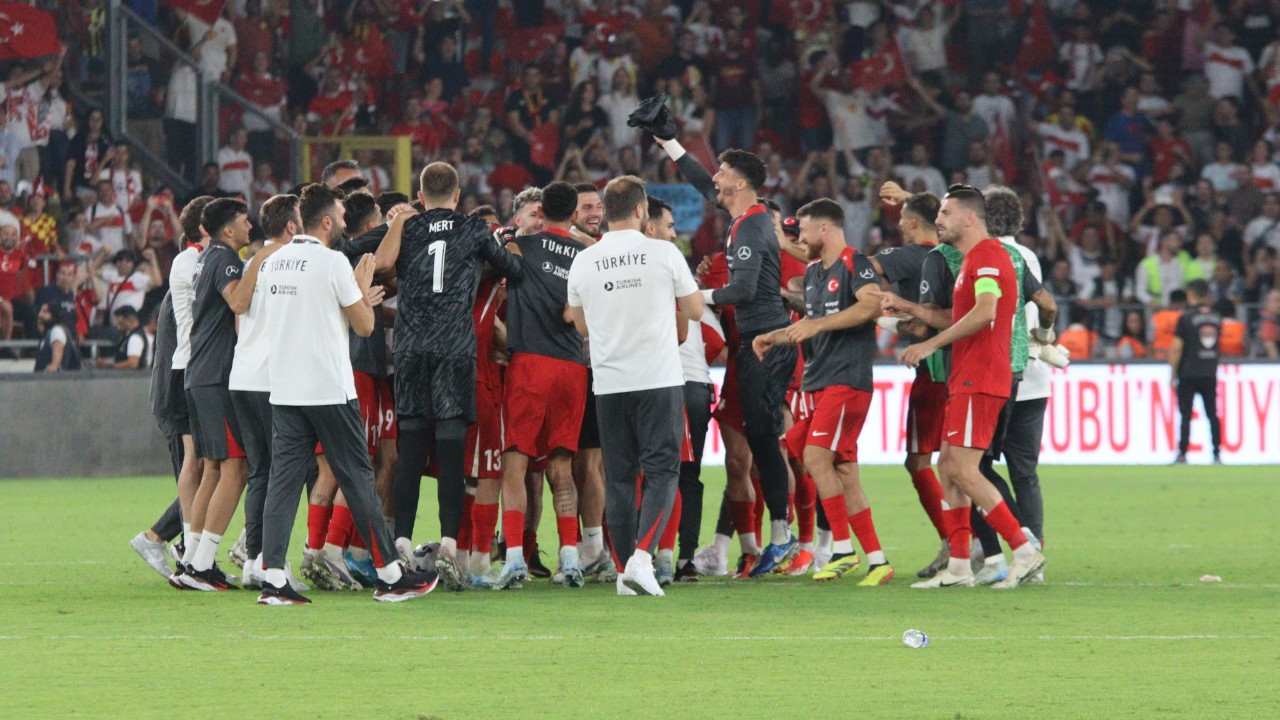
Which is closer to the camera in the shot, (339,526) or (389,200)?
(339,526)

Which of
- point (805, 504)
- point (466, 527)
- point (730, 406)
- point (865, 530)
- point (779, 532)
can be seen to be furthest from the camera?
point (805, 504)

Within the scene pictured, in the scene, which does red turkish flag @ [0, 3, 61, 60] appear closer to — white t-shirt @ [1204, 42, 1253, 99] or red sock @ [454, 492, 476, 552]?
red sock @ [454, 492, 476, 552]

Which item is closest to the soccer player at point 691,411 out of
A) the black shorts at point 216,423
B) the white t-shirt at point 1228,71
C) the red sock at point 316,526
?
the red sock at point 316,526

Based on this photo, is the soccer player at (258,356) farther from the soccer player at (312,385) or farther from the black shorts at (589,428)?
the black shorts at (589,428)

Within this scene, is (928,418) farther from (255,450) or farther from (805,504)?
(255,450)

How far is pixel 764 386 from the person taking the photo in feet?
34.6

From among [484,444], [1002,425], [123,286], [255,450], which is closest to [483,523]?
[484,444]

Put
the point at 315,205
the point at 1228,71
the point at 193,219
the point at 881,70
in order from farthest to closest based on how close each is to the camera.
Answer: the point at 881,70 → the point at 1228,71 → the point at 193,219 → the point at 315,205

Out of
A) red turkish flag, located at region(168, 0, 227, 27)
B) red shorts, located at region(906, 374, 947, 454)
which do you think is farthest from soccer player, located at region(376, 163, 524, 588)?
red turkish flag, located at region(168, 0, 227, 27)

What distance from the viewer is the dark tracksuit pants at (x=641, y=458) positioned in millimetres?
9477

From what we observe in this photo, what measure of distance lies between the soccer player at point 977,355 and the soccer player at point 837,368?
0.44 metres

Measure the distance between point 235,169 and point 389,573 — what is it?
1362cm

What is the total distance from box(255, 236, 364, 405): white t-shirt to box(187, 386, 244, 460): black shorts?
0.96m

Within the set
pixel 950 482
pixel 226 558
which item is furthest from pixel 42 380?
pixel 950 482
